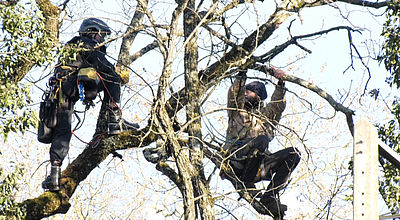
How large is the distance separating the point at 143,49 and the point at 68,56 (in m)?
3.15

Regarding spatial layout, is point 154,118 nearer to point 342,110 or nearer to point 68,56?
point 68,56

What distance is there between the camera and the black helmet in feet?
29.9

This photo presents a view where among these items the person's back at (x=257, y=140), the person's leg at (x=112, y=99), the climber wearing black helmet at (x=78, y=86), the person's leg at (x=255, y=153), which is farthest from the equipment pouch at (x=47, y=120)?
the person's leg at (x=255, y=153)

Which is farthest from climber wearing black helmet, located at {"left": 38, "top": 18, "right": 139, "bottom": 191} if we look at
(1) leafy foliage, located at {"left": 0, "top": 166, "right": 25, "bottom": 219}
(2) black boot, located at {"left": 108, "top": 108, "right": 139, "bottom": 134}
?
(1) leafy foliage, located at {"left": 0, "top": 166, "right": 25, "bottom": 219}

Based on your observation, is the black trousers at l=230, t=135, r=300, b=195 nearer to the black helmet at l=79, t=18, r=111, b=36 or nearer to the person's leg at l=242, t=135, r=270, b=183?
the person's leg at l=242, t=135, r=270, b=183

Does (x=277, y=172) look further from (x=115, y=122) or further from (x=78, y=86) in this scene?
(x=78, y=86)

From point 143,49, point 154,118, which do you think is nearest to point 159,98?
point 154,118

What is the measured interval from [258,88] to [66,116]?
2392mm

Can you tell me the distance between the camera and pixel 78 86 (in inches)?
347

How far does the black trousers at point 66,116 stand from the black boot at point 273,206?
2.20m

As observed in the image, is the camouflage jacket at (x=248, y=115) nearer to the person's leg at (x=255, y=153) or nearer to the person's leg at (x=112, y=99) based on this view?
the person's leg at (x=255, y=153)

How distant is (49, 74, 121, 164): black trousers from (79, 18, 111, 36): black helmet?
56 centimetres

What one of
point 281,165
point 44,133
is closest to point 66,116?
point 44,133

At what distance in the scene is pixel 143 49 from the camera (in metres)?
11.6
